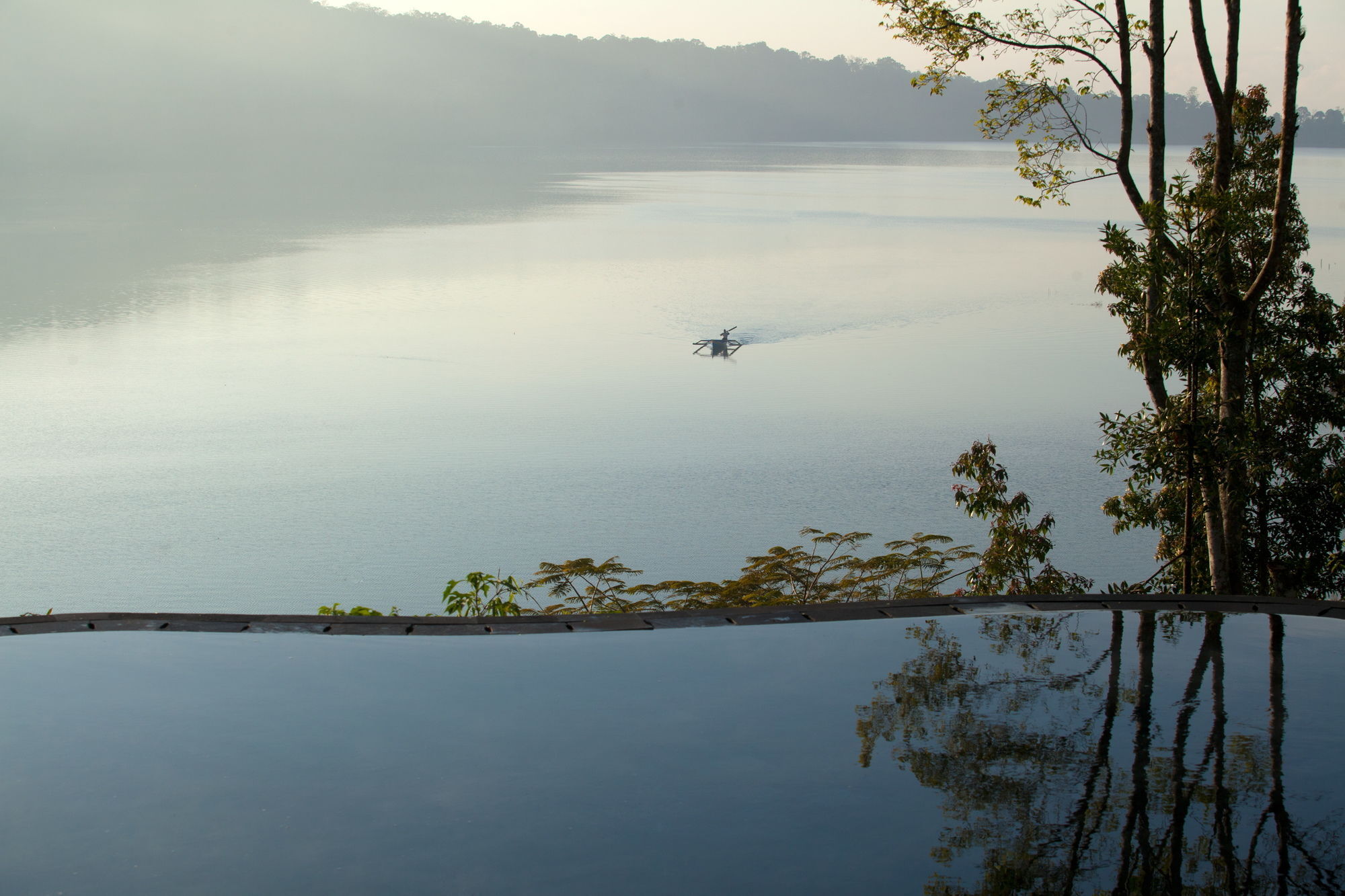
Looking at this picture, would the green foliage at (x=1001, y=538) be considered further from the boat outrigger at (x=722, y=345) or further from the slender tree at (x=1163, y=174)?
the boat outrigger at (x=722, y=345)

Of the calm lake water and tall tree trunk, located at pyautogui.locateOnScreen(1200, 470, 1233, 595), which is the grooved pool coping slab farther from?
the calm lake water

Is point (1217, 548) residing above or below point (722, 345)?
below

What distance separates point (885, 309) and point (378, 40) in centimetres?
10822

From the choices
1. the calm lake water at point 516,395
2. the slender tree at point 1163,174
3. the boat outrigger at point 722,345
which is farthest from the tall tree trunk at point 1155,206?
the boat outrigger at point 722,345

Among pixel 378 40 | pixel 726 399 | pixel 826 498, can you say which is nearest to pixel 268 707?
pixel 826 498

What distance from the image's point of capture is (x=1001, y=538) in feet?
31.8

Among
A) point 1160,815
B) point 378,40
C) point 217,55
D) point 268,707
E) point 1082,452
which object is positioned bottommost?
point 1160,815

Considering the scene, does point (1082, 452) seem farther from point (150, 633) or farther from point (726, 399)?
point (150, 633)

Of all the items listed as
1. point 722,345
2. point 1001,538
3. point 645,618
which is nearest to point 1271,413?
point 1001,538

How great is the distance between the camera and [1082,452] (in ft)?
71.3

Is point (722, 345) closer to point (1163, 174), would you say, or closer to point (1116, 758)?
point (1163, 174)

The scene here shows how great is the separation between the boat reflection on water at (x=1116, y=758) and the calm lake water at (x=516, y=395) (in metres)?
13.0

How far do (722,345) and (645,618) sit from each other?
29.2 m

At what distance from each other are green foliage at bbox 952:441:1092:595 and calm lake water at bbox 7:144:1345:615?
6708mm
